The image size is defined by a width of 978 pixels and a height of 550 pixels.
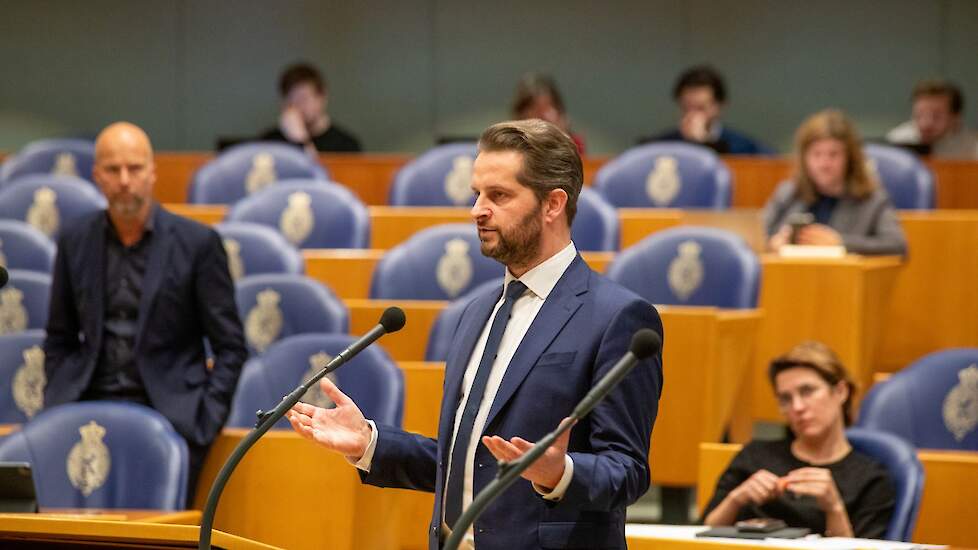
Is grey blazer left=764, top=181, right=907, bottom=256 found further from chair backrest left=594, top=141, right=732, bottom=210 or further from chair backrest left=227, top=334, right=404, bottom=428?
chair backrest left=227, top=334, right=404, bottom=428

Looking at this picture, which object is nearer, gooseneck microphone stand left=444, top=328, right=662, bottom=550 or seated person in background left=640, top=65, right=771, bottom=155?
gooseneck microphone stand left=444, top=328, right=662, bottom=550

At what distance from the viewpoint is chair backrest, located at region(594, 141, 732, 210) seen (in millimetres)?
5254

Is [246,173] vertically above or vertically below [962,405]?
above

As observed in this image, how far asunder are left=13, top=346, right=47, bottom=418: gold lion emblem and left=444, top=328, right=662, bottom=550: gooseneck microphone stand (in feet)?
7.44

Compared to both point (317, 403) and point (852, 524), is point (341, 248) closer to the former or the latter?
point (317, 403)

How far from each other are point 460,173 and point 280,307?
5.24 ft

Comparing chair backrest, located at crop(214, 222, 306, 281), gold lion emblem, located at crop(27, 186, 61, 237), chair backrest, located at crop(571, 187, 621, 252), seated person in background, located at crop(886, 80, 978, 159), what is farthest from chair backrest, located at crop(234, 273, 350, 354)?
seated person in background, located at crop(886, 80, 978, 159)

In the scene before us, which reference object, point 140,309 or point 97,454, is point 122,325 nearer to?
point 140,309

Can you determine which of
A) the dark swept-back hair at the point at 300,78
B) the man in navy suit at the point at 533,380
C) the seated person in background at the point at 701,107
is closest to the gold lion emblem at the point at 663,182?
the seated person in background at the point at 701,107

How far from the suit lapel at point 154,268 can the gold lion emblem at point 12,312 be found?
1.16 m

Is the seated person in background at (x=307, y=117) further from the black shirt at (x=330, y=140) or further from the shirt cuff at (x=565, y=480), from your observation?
the shirt cuff at (x=565, y=480)

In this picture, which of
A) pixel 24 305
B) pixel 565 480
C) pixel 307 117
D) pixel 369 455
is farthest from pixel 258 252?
pixel 565 480

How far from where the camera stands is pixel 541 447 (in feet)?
4.98

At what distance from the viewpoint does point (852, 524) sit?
116 inches
